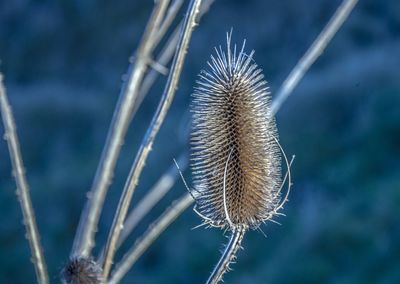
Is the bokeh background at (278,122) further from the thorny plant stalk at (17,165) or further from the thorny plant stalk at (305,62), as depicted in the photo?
the thorny plant stalk at (17,165)

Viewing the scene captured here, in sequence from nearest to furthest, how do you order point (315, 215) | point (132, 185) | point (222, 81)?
point (222, 81) → point (132, 185) → point (315, 215)

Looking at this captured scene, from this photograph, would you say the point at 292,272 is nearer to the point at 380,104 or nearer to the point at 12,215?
the point at 380,104

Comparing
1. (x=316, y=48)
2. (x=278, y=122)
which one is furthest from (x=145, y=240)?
(x=278, y=122)

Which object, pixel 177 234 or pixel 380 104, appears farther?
pixel 177 234

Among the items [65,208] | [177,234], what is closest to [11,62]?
[65,208]

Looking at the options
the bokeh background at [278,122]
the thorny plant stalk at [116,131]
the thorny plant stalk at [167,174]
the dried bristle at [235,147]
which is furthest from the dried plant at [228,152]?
the bokeh background at [278,122]

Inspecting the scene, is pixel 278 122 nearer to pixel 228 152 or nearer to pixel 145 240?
pixel 145 240
